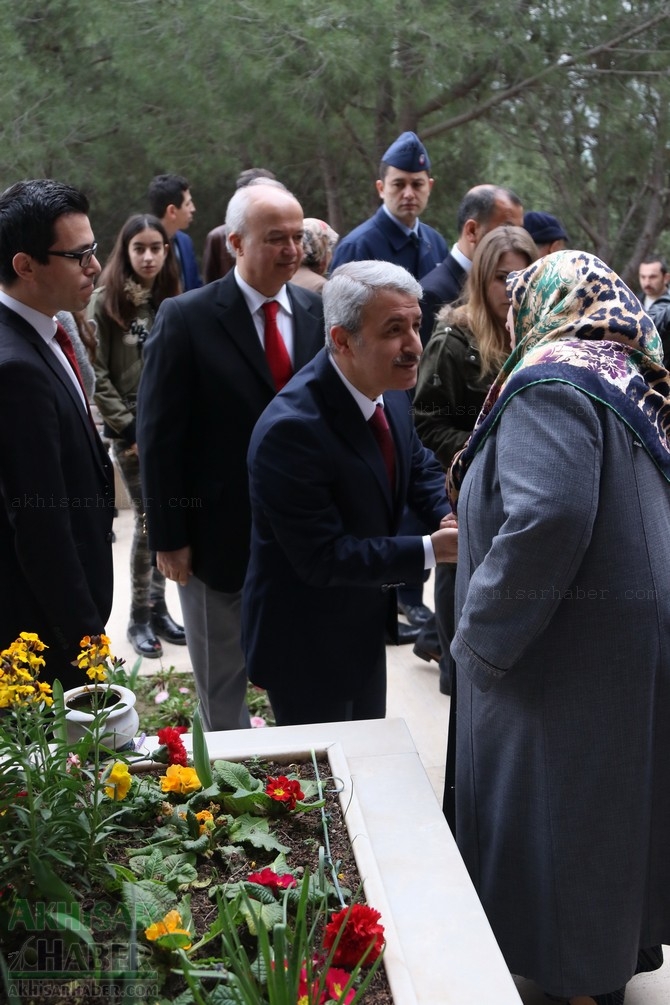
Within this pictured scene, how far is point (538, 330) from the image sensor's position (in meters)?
2.02

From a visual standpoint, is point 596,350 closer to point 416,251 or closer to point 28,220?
point 28,220

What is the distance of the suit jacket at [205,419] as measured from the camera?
9.34 ft

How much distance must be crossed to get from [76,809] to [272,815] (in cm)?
39

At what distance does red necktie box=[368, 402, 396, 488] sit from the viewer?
8.00 ft

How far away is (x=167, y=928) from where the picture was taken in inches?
58.1

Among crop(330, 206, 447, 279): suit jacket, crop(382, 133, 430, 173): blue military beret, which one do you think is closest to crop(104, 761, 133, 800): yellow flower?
crop(330, 206, 447, 279): suit jacket

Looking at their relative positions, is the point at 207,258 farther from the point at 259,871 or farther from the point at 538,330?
the point at 259,871

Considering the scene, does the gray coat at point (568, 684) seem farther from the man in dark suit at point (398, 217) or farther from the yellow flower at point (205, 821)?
the man in dark suit at point (398, 217)

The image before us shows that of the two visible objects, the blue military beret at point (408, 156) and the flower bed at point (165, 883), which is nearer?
the flower bed at point (165, 883)

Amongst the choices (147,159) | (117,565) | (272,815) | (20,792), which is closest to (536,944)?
(272,815)

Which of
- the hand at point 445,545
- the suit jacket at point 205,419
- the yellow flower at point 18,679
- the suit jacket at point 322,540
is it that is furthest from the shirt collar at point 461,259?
the yellow flower at point 18,679

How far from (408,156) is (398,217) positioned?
0.86 ft

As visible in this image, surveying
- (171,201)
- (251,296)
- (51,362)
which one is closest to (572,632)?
(51,362)

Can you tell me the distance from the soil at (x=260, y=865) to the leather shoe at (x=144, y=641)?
2.36 meters
